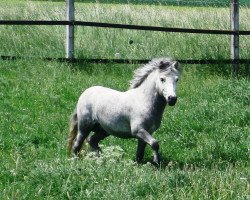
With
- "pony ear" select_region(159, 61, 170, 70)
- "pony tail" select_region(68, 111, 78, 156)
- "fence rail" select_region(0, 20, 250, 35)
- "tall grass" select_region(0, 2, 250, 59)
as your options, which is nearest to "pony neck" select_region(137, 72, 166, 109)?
"pony ear" select_region(159, 61, 170, 70)

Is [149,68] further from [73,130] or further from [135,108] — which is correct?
[73,130]

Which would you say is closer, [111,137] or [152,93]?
[152,93]

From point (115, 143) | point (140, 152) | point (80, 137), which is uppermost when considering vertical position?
point (80, 137)

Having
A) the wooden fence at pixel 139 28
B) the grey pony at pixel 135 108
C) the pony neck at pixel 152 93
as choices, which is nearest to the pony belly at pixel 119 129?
the grey pony at pixel 135 108

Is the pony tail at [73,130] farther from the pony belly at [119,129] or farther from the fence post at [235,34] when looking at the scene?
the fence post at [235,34]

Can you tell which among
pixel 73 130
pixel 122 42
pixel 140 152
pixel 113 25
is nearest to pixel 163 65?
pixel 140 152

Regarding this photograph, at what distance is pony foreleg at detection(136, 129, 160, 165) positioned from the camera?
827 centimetres

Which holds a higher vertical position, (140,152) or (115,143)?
(140,152)

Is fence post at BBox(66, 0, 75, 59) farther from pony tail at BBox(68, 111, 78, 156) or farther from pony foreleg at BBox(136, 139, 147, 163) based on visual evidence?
pony foreleg at BBox(136, 139, 147, 163)

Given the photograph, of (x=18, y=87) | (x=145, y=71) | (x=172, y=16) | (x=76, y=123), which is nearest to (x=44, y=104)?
(x=18, y=87)

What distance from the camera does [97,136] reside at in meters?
9.22

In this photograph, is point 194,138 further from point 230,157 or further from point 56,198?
point 56,198

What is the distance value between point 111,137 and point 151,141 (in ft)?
6.01

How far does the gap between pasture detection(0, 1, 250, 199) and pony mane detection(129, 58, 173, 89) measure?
89 centimetres
